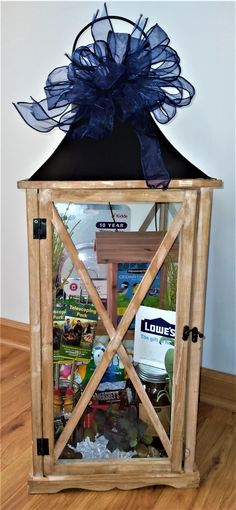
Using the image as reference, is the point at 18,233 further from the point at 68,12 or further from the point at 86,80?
the point at 86,80

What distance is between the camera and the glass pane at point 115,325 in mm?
1072

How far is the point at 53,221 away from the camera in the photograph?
104 cm

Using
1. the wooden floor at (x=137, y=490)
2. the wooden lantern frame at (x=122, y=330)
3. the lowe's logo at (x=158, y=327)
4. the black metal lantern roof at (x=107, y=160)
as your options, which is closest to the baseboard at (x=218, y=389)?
the wooden floor at (x=137, y=490)

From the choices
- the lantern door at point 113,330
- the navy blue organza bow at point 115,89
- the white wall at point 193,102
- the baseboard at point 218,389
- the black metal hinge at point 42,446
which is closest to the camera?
the navy blue organza bow at point 115,89

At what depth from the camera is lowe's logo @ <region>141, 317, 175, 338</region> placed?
3.66ft

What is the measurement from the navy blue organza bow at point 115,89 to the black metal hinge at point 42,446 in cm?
68

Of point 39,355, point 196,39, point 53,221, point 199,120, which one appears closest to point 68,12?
point 196,39

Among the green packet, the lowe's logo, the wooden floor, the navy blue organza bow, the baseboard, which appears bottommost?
the wooden floor

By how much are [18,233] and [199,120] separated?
2.68ft

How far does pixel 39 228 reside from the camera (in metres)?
1.04

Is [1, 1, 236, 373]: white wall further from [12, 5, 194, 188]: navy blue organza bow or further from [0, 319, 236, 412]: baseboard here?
[12, 5, 194, 188]: navy blue organza bow

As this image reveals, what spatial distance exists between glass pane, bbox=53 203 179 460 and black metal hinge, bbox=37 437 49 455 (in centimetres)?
4

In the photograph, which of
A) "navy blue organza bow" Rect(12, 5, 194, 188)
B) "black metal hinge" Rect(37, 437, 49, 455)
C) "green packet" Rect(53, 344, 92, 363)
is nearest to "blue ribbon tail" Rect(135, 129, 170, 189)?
"navy blue organza bow" Rect(12, 5, 194, 188)

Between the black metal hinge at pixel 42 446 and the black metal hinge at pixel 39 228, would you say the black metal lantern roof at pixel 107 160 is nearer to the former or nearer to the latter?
the black metal hinge at pixel 39 228
